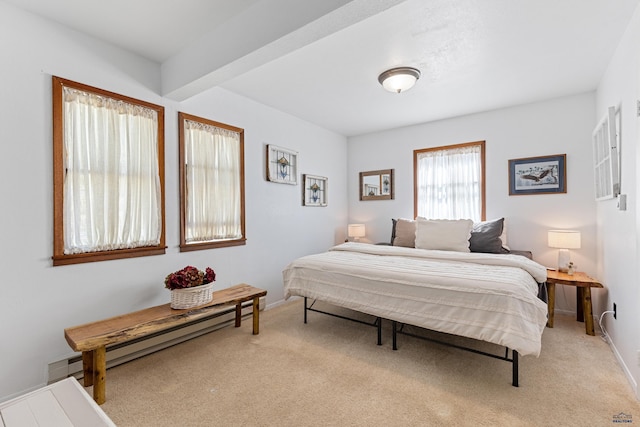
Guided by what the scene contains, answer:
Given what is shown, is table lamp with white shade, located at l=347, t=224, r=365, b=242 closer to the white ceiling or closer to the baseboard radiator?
the white ceiling

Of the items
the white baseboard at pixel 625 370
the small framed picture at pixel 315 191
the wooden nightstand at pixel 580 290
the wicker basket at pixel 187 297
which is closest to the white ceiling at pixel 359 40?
the small framed picture at pixel 315 191

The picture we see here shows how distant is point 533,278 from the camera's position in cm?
242

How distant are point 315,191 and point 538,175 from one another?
2959 mm

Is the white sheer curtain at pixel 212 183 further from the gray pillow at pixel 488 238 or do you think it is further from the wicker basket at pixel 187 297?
the gray pillow at pixel 488 238

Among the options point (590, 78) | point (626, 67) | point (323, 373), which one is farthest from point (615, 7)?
point (323, 373)

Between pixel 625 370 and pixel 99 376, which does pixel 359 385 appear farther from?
pixel 625 370

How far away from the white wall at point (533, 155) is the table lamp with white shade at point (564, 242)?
32cm

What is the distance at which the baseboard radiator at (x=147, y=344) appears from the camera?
6.84 feet

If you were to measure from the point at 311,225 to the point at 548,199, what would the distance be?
123 inches

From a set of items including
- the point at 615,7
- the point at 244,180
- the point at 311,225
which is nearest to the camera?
the point at 615,7

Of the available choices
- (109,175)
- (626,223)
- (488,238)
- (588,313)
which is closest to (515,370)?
(626,223)

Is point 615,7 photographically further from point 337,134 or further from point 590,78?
point 337,134

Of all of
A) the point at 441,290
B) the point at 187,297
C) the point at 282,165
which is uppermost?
the point at 282,165

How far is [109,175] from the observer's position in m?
2.33
